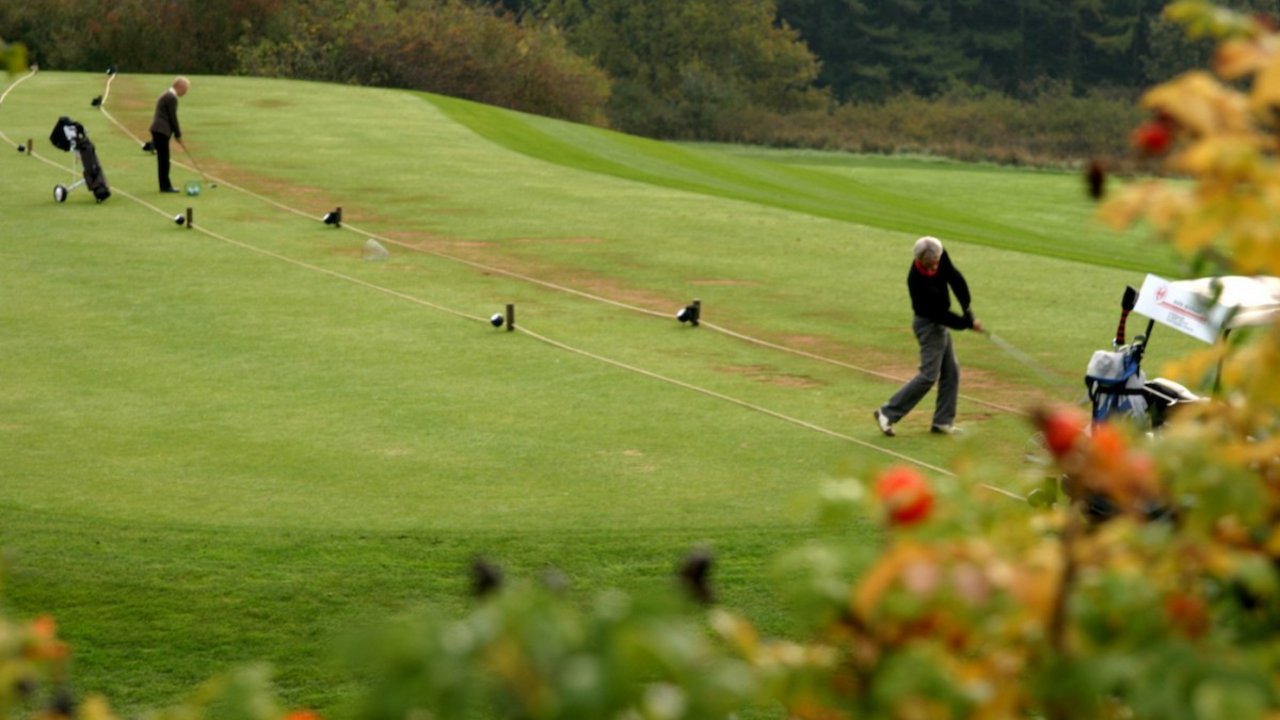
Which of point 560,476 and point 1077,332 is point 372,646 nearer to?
point 560,476

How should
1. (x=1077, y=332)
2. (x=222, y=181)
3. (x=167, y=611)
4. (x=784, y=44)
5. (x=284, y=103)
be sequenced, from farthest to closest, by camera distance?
(x=784, y=44) < (x=284, y=103) < (x=222, y=181) < (x=1077, y=332) < (x=167, y=611)

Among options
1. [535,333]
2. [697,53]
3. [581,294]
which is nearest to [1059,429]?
[535,333]

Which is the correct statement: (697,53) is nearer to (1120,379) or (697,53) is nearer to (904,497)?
(1120,379)

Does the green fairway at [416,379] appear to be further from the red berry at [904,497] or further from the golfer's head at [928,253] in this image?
the golfer's head at [928,253]

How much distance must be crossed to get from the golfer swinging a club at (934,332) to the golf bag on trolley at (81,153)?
15.7 meters

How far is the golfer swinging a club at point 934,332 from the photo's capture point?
13633 mm

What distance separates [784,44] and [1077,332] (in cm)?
7053

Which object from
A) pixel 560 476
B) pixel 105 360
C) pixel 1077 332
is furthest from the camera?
pixel 1077 332

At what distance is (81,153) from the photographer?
25688 mm

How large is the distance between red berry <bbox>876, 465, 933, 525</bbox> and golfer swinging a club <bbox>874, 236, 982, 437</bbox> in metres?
11.0

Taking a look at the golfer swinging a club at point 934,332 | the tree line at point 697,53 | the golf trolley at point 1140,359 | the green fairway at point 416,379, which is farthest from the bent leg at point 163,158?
the tree line at point 697,53

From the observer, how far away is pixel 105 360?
16203 mm

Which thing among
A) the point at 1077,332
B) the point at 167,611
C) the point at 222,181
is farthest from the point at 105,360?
the point at 222,181

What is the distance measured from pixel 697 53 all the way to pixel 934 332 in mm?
78097
